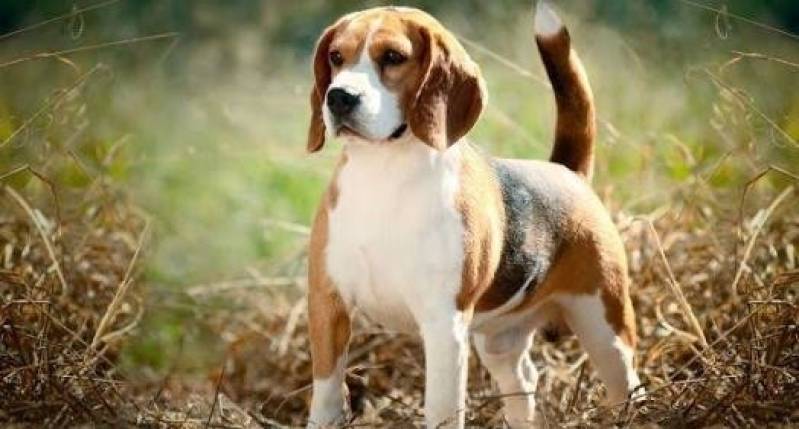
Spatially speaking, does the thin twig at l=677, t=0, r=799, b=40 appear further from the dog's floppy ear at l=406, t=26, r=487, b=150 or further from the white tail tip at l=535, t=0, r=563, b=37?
the dog's floppy ear at l=406, t=26, r=487, b=150


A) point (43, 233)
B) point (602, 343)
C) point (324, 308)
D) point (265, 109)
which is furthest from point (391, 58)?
point (265, 109)

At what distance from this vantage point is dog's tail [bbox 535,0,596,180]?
154 inches

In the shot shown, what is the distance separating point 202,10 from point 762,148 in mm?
1745

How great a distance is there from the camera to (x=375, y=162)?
3393mm

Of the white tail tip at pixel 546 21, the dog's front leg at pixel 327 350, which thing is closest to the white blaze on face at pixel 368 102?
the dog's front leg at pixel 327 350

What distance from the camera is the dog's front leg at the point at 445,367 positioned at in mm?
3350

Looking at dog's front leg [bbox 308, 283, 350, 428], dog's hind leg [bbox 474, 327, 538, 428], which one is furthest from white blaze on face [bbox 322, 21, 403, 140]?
dog's hind leg [bbox 474, 327, 538, 428]

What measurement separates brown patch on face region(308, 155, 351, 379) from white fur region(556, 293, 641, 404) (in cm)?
61

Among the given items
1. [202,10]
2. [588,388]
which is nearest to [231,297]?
[202,10]

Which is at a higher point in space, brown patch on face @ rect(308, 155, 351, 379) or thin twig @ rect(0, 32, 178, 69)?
thin twig @ rect(0, 32, 178, 69)

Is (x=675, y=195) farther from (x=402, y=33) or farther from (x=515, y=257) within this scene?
(x=402, y=33)

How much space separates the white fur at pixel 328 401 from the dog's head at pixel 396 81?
54 centimetres

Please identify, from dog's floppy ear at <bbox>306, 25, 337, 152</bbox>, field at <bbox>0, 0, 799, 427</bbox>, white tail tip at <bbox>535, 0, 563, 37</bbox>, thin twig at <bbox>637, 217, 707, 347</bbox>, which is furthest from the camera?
thin twig at <bbox>637, 217, 707, 347</bbox>

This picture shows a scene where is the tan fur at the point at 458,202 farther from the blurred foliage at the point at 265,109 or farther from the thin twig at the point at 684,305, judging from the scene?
the blurred foliage at the point at 265,109
